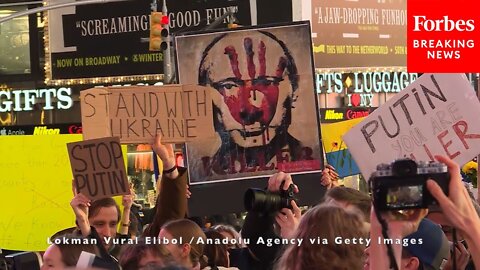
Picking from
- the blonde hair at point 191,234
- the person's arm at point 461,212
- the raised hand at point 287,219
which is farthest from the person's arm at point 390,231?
the blonde hair at point 191,234

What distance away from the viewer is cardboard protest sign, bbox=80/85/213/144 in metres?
6.82

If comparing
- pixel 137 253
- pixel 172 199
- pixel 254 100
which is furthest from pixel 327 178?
pixel 137 253

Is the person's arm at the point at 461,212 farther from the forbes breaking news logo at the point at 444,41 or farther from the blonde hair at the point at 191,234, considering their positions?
the forbes breaking news logo at the point at 444,41

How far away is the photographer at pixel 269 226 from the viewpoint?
5.05 metres

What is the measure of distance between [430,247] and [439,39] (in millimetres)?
4101

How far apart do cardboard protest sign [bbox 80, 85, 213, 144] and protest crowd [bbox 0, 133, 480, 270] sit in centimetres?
16

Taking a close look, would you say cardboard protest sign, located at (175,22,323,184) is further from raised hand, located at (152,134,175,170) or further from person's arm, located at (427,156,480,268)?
person's arm, located at (427,156,480,268)

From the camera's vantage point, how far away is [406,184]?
3342 millimetres

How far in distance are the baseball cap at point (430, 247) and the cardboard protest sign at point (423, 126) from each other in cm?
108

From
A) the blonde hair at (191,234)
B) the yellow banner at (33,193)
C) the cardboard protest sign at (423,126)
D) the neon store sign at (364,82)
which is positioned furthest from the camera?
the neon store sign at (364,82)

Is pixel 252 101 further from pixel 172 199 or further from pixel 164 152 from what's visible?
pixel 172 199

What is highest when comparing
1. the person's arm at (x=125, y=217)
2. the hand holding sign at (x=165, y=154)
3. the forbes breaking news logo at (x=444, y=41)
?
the forbes breaking news logo at (x=444, y=41)

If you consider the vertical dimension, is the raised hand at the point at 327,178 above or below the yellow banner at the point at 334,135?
below

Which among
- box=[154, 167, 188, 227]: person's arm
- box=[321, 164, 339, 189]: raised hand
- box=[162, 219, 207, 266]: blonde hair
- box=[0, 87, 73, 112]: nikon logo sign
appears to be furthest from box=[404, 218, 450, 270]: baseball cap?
box=[0, 87, 73, 112]: nikon logo sign
